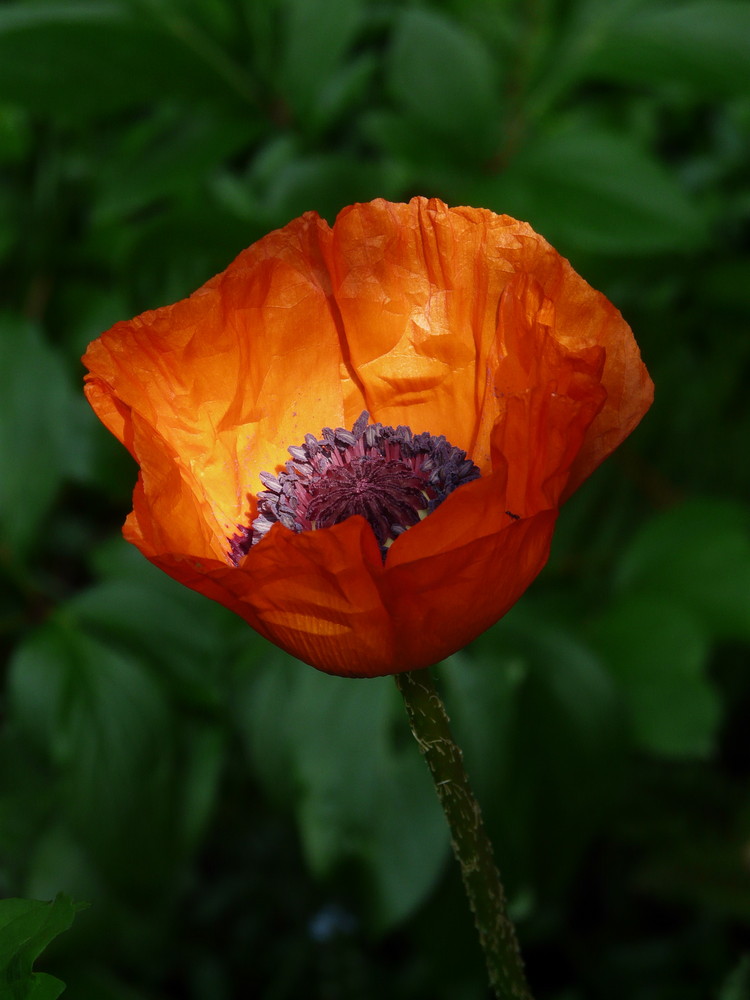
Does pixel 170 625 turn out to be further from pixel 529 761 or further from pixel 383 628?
pixel 383 628

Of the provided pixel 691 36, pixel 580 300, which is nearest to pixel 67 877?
pixel 580 300

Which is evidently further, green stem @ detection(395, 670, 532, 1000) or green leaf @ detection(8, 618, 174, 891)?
green leaf @ detection(8, 618, 174, 891)

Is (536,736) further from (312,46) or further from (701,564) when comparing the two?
(312,46)

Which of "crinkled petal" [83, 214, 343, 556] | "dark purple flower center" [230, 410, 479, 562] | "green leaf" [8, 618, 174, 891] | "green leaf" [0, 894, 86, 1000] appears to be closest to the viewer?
"green leaf" [0, 894, 86, 1000]

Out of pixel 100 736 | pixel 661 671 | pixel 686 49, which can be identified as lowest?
pixel 100 736

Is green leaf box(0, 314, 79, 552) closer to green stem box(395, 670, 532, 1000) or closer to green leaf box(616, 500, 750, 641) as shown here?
green leaf box(616, 500, 750, 641)

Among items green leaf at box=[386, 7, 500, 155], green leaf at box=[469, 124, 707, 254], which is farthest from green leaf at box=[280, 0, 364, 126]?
green leaf at box=[469, 124, 707, 254]

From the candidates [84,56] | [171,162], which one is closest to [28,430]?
[171,162]
